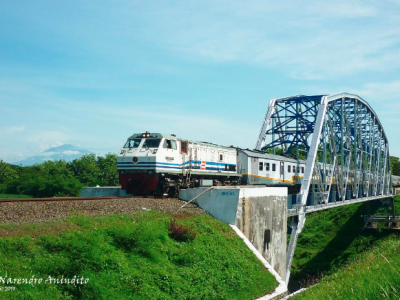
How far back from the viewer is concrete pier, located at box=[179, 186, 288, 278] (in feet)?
71.5

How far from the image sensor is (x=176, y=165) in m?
25.8

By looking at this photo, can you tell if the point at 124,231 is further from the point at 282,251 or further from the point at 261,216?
the point at 282,251

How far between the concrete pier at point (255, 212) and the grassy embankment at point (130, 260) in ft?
6.64

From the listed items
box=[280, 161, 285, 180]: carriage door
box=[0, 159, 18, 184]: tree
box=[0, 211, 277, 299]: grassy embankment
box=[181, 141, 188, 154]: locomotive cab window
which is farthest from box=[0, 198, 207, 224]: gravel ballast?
box=[0, 159, 18, 184]: tree

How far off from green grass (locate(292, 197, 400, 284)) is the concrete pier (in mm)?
16245

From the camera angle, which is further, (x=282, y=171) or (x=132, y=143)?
(x=282, y=171)

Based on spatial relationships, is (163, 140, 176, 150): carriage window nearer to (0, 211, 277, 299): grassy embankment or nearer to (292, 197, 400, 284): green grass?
(0, 211, 277, 299): grassy embankment

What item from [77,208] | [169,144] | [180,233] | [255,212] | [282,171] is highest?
[169,144]

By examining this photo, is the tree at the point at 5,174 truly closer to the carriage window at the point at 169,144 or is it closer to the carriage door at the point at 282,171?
the carriage door at the point at 282,171

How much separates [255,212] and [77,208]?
9.64 metres

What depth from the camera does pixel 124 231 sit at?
15.4m

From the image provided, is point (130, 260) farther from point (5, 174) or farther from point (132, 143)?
point (5, 174)

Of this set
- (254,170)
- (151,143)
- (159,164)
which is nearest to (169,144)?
(151,143)

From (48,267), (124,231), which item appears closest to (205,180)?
(124,231)
